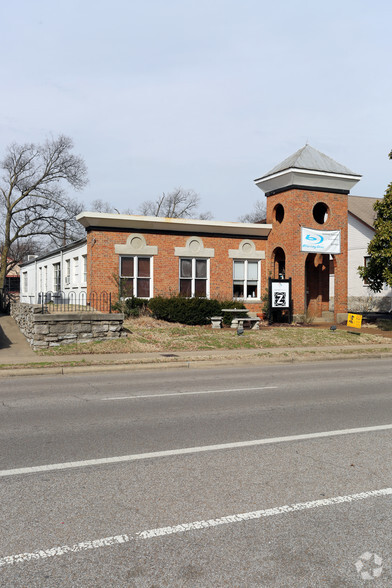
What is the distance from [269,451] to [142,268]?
2042 cm

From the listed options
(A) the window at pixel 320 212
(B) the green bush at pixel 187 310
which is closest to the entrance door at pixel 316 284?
(A) the window at pixel 320 212

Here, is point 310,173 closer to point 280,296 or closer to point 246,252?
point 246,252

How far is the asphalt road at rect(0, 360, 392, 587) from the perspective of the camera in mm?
3709

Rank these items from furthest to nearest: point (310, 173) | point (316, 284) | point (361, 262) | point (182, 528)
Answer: point (361, 262), point (316, 284), point (310, 173), point (182, 528)

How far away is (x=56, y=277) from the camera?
33.6m

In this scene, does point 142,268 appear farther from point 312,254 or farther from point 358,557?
point 358,557

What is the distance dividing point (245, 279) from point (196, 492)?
77.3ft

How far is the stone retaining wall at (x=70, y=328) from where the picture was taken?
17.5 m

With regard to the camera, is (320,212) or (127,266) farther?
(320,212)

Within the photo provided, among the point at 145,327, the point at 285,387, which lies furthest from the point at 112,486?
the point at 145,327

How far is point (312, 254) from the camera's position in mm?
29953

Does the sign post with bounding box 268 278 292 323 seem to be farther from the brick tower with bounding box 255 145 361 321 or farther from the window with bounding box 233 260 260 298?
the window with bounding box 233 260 260 298

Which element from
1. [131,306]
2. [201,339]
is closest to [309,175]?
[131,306]

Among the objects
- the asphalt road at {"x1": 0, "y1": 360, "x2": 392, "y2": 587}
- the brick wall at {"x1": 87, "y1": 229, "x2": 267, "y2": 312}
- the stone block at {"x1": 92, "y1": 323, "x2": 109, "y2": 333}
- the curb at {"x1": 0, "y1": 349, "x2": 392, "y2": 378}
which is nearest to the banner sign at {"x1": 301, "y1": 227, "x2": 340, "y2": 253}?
the brick wall at {"x1": 87, "y1": 229, "x2": 267, "y2": 312}
